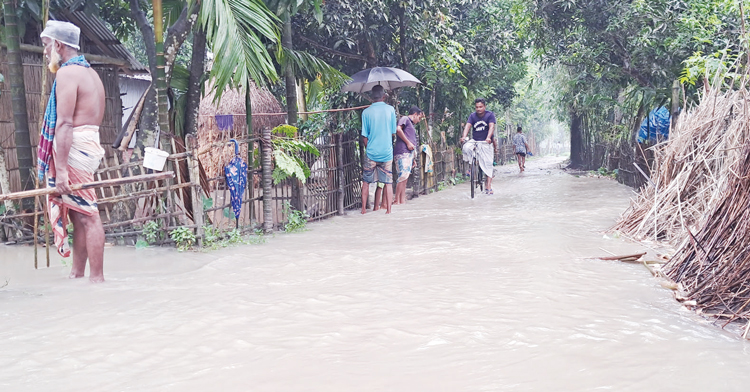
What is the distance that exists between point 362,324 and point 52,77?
24.4ft

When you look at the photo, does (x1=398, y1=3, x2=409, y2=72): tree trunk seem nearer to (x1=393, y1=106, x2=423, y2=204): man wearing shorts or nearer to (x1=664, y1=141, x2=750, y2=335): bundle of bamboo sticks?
(x1=393, y1=106, x2=423, y2=204): man wearing shorts

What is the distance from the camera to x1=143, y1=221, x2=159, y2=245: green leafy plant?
19.8 feet

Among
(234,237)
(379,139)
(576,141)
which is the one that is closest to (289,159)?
(234,237)

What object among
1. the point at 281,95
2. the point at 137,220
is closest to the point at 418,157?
the point at 281,95

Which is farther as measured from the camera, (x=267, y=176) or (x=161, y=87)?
(x=267, y=176)

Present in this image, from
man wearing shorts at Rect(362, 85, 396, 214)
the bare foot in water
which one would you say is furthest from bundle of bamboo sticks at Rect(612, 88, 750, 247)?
the bare foot in water

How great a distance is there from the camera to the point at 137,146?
643cm

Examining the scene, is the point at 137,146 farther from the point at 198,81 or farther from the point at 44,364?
the point at 44,364

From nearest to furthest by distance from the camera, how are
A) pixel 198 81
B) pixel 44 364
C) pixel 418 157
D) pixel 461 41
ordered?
pixel 44 364, pixel 198 81, pixel 418 157, pixel 461 41

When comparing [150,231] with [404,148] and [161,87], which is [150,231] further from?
[404,148]

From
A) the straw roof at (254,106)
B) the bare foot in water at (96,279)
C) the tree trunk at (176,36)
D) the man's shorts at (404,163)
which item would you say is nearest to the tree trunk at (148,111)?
the tree trunk at (176,36)

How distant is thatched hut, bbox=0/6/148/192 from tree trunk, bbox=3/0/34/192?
410mm

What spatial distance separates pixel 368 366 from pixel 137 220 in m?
4.01

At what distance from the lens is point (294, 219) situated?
7328 millimetres
